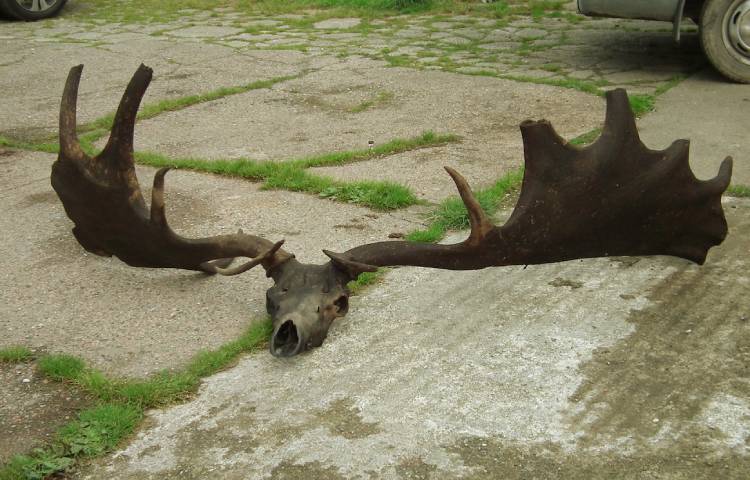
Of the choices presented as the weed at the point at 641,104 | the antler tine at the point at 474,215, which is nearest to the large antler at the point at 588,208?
the antler tine at the point at 474,215

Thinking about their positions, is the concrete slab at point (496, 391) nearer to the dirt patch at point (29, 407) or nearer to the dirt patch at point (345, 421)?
the dirt patch at point (345, 421)

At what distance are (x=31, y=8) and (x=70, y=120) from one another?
7.84 metres

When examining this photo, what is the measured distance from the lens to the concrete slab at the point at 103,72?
6.75 m

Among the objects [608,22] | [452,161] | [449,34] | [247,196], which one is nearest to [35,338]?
[247,196]

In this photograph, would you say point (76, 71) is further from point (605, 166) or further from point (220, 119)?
point (220, 119)

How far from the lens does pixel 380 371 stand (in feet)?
10.6

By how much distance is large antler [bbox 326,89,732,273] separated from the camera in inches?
127

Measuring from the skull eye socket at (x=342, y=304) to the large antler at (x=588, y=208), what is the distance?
0.13 meters

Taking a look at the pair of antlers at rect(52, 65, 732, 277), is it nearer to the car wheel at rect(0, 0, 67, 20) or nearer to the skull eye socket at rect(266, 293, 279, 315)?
the skull eye socket at rect(266, 293, 279, 315)

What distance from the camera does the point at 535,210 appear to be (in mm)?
3248

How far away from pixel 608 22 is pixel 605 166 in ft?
20.6

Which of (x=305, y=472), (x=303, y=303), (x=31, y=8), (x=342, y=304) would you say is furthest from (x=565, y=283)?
(x=31, y=8)

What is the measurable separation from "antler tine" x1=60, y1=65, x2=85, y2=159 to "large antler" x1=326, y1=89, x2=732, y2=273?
3.90ft

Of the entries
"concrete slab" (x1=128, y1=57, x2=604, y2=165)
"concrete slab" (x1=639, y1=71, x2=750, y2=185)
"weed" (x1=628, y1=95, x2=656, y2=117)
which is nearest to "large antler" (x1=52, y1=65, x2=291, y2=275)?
"concrete slab" (x1=128, y1=57, x2=604, y2=165)
